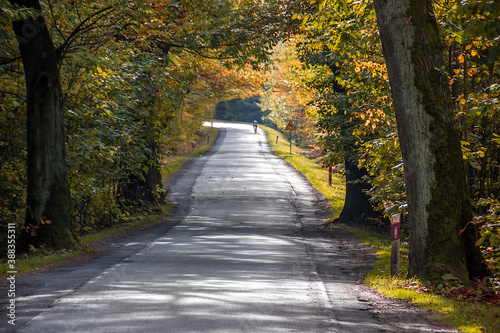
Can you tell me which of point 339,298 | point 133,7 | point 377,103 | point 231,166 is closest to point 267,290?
point 339,298

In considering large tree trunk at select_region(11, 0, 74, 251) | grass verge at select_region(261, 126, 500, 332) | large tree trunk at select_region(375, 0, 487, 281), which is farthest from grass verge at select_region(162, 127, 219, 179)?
large tree trunk at select_region(375, 0, 487, 281)

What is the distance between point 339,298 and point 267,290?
3.46ft

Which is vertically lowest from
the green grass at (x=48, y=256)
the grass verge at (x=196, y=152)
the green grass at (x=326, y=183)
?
the green grass at (x=48, y=256)

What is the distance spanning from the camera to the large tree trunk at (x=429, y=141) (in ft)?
28.7

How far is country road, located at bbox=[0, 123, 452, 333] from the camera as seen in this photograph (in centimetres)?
652

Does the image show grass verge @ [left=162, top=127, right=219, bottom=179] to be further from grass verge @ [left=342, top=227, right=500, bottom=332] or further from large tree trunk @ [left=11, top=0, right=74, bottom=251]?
grass verge @ [left=342, top=227, right=500, bottom=332]

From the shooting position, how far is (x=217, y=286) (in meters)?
8.72

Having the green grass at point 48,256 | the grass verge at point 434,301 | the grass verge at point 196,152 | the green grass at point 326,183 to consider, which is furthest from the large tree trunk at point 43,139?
the grass verge at point 196,152

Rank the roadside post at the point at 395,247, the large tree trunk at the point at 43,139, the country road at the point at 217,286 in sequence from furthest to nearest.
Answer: the large tree trunk at the point at 43,139
the roadside post at the point at 395,247
the country road at the point at 217,286

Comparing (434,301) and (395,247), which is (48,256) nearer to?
(395,247)

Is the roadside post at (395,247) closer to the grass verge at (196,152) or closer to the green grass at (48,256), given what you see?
the green grass at (48,256)

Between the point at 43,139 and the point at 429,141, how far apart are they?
7992 mm

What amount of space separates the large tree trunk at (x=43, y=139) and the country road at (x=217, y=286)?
54.2 inches

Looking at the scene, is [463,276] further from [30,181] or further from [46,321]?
[30,181]
